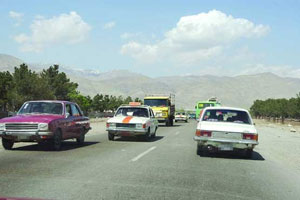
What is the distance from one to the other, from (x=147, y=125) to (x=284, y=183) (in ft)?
33.0

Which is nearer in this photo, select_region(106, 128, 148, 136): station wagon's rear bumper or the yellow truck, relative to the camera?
select_region(106, 128, 148, 136): station wagon's rear bumper

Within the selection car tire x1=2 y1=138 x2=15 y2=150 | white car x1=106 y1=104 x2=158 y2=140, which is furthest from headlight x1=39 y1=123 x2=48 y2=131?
white car x1=106 y1=104 x2=158 y2=140

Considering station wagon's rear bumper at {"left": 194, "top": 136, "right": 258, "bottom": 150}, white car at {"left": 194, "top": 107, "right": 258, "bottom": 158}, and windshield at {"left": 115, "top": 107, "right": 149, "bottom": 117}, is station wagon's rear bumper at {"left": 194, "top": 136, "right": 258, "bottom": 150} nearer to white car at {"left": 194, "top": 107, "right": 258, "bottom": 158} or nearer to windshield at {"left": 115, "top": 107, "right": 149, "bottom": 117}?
white car at {"left": 194, "top": 107, "right": 258, "bottom": 158}

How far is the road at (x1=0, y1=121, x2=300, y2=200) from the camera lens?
6910 mm

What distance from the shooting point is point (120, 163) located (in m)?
10.6

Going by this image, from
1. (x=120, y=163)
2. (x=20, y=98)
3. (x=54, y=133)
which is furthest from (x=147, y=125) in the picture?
(x=20, y=98)

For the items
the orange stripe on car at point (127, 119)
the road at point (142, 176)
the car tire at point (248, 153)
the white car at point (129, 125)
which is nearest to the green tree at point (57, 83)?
the white car at point (129, 125)

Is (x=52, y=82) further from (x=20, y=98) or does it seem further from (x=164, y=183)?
(x=164, y=183)

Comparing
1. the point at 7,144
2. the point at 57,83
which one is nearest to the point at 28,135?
the point at 7,144

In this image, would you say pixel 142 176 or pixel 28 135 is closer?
pixel 142 176

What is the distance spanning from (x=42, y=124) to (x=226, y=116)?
19.7ft

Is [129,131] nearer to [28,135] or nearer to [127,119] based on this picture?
[127,119]

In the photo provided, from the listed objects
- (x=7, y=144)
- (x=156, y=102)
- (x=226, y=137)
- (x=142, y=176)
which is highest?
(x=156, y=102)

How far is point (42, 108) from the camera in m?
14.3
